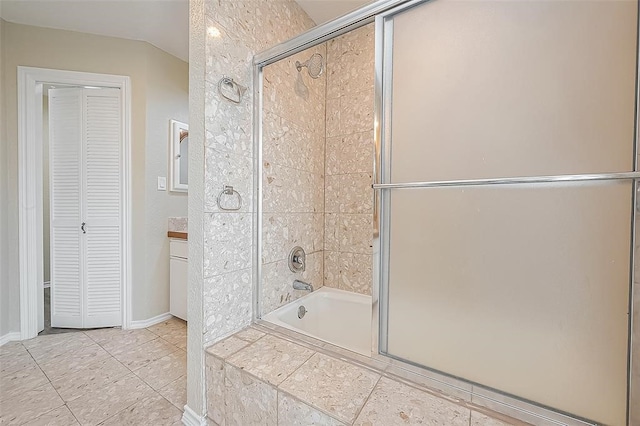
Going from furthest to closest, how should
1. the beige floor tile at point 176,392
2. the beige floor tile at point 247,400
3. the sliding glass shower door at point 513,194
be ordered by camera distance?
the beige floor tile at point 176,392, the beige floor tile at point 247,400, the sliding glass shower door at point 513,194

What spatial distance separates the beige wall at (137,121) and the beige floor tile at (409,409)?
2169 mm

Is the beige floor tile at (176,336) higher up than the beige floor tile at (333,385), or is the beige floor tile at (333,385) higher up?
the beige floor tile at (333,385)

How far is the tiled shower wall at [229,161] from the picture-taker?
121cm

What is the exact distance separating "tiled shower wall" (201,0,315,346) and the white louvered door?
1.48 meters

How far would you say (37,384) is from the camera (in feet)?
4.87

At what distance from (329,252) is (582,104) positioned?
1.69 meters

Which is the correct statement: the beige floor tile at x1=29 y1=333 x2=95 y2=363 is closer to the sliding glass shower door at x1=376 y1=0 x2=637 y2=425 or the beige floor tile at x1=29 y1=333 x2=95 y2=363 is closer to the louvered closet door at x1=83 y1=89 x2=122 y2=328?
the louvered closet door at x1=83 y1=89 x2=122 y2=328

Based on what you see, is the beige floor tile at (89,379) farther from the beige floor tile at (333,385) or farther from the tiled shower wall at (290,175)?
the beige floor tile at (333,385)

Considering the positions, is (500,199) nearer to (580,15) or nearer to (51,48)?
(580,15)

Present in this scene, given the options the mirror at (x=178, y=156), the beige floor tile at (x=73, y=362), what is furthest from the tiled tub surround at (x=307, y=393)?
the mirror at (x=178, y=156)

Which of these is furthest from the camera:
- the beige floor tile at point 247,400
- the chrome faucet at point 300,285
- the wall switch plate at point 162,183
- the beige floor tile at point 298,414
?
the wall switch plate at point 162,183

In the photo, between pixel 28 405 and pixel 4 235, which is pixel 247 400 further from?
pixel 4 235

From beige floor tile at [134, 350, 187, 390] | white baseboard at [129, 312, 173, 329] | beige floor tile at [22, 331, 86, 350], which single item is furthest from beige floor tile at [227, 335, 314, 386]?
beige floor tile at [22, 331, 86, 350]

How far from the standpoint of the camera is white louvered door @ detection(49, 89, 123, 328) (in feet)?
7.09
